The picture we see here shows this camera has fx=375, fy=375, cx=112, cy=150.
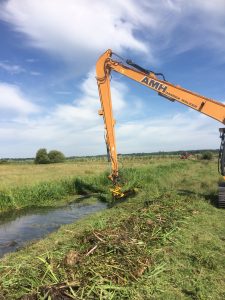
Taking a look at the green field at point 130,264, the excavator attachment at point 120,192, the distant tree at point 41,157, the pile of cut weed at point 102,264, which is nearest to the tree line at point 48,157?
the distant tree at point 41,157

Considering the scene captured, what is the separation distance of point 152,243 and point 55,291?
3.12 metres

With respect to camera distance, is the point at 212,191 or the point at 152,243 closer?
the point at 152,243

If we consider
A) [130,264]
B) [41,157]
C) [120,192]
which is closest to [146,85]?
[120,192]

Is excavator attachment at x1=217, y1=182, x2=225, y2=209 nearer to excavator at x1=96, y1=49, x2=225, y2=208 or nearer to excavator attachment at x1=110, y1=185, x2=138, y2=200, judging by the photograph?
excavator at x1=96, y1=49, x2=225, y2=208

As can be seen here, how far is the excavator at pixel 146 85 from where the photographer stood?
43.5ft

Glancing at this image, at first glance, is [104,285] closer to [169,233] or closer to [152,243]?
[152,243]

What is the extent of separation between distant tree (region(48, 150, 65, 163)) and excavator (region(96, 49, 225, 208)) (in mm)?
53460

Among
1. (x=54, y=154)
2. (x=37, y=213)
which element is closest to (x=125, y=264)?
(x=37, y=213)

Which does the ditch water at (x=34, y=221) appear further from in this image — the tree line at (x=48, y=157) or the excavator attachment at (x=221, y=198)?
the tree line at (x=48, y=157)

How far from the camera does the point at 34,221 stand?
13.5 m

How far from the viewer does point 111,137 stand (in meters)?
16.3

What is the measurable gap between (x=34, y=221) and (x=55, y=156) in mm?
56252

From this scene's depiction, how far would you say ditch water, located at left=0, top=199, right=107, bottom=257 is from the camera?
419 inches

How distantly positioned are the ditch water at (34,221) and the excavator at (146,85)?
1852mm
